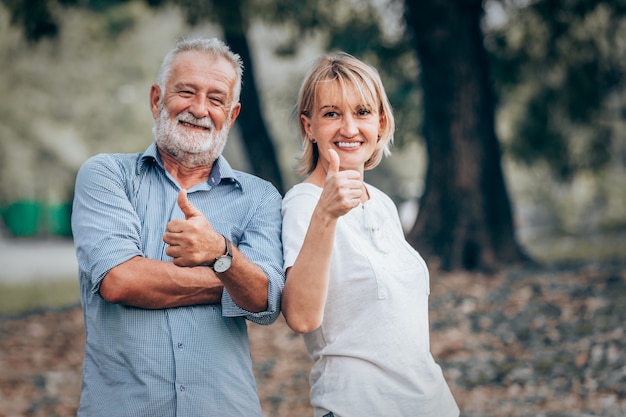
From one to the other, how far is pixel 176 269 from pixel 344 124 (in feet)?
2.48

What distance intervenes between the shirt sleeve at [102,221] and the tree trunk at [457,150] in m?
7.57

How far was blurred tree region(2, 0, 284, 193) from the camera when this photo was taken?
10.1 meters

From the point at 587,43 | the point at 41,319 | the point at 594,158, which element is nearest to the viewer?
the point at 41,319

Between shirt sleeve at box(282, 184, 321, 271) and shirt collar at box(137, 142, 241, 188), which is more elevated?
shirt collar at box(137, 142, 241, 188)

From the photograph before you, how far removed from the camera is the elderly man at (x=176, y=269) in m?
2.50

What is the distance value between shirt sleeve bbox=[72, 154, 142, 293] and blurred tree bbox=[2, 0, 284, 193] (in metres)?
7.78

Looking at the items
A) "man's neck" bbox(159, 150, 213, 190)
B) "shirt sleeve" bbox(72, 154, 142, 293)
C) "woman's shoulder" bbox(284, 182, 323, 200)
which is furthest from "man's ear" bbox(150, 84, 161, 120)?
"woman's shoulder" bbox(284, 182, 323, 200)

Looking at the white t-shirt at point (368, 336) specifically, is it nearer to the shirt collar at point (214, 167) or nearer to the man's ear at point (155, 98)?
the shirt collar at point (214, 167)

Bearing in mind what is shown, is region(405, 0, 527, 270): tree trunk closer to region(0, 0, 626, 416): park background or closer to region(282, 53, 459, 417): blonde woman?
region(0, 0, 626, 416): park background

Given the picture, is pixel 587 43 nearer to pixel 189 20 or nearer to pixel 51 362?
pixel 189 20

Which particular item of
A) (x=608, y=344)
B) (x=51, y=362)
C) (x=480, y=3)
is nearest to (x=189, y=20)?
(x=480, y=3)

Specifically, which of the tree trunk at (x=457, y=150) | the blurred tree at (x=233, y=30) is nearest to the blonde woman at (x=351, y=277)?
the tree trunk at (x=457, y=150)

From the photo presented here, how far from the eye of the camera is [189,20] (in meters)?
10.1

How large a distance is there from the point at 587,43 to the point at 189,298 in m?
12.2
